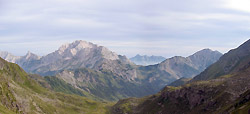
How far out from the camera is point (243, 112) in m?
171
